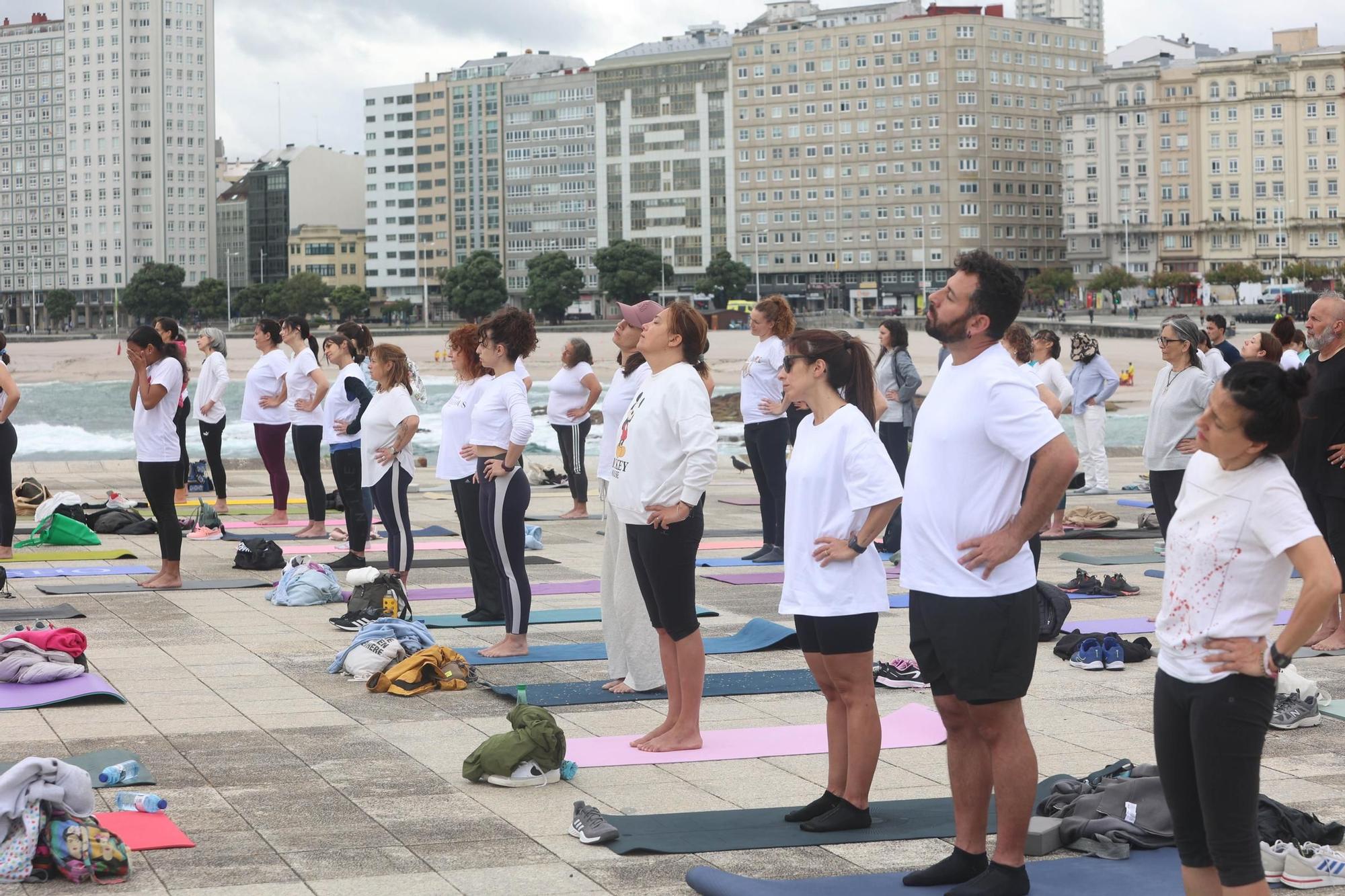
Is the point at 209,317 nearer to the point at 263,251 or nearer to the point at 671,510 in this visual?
the point at 263,251

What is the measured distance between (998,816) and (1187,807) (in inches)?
27.9

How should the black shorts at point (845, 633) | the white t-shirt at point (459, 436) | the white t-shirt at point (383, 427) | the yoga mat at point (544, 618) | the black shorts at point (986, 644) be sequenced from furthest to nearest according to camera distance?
the white t-shirt at point (383, 427), the yoga mat at point (544, 618), the white t-shirt at point (459, 436), the black shorts at point (845, 633), the black shorts at point (986, 644)

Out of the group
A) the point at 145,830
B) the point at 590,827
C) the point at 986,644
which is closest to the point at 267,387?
the point at 145,830

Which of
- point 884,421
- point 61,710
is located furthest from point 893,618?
point 61,710

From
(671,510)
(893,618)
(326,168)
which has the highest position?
(326,168)

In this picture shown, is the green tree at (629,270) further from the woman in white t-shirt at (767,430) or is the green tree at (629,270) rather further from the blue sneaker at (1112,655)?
the blue sneaker at (1112,655)

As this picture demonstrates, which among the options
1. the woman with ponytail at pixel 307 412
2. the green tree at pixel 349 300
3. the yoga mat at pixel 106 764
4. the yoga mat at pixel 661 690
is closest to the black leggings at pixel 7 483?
the woman with ponytail at pixel 307 412

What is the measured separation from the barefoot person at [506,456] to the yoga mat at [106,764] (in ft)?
8.23

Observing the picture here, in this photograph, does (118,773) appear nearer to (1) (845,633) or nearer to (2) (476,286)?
(1) (845,633)

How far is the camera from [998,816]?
4.39 meters

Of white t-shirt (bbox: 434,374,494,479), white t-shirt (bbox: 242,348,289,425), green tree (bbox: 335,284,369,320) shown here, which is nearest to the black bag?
white t-shirt (bbox: 242,348,289,425)

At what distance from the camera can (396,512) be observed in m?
10.4

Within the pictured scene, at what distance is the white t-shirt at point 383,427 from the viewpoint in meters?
10.3

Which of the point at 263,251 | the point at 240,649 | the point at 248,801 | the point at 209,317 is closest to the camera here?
the point at 248,801
